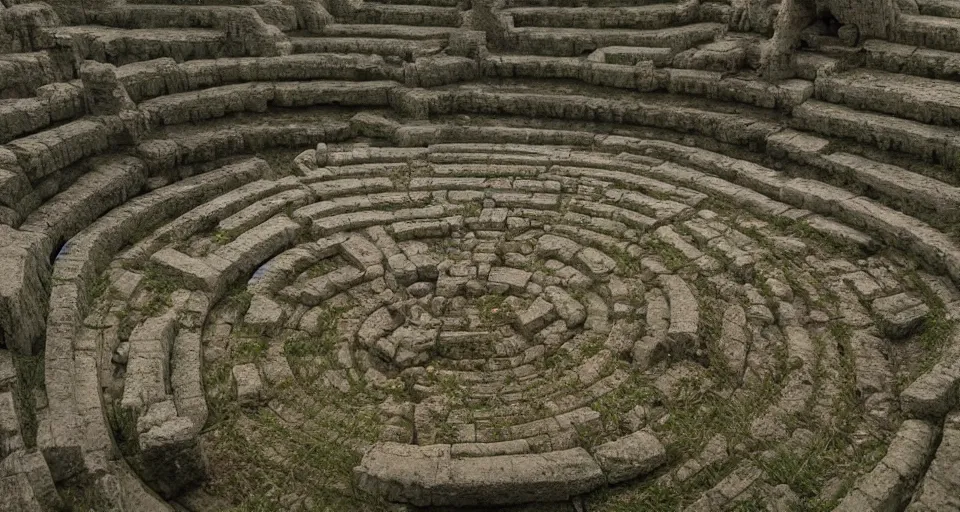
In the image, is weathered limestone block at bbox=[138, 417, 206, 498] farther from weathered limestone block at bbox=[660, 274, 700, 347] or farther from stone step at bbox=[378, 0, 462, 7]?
stone step at bbox=[378, 0, 462, 7]

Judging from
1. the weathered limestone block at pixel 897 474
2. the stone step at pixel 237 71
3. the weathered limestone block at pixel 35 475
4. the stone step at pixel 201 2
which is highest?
the stone step at pixel 201 2

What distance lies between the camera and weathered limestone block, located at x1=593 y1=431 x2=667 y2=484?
902cm

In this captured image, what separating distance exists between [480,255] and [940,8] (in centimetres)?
1049

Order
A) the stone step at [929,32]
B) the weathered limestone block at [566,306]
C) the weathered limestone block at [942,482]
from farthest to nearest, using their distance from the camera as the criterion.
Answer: the stone step at [929,32]
the weathered limestone block at [566,306]
the weathered limestone block at [942,482]

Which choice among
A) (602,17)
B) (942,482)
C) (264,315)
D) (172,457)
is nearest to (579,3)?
(602,17)

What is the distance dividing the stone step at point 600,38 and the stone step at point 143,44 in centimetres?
654

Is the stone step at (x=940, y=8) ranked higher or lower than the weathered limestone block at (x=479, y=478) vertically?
higher

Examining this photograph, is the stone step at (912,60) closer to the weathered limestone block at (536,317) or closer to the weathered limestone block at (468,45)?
the weathered limestone block at (468,45)

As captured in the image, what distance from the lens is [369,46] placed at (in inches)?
718

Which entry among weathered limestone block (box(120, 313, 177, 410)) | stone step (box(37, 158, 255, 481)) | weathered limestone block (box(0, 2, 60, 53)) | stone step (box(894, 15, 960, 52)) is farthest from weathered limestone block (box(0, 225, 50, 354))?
stone step (box(894, 15, 960, 52))

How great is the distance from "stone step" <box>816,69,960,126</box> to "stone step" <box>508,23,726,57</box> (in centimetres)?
349

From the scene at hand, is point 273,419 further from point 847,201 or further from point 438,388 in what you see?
point 847,201

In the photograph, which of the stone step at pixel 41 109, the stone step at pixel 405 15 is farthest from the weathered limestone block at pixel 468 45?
the stone step at pixel 41 109

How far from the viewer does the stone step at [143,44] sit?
54.9ft
